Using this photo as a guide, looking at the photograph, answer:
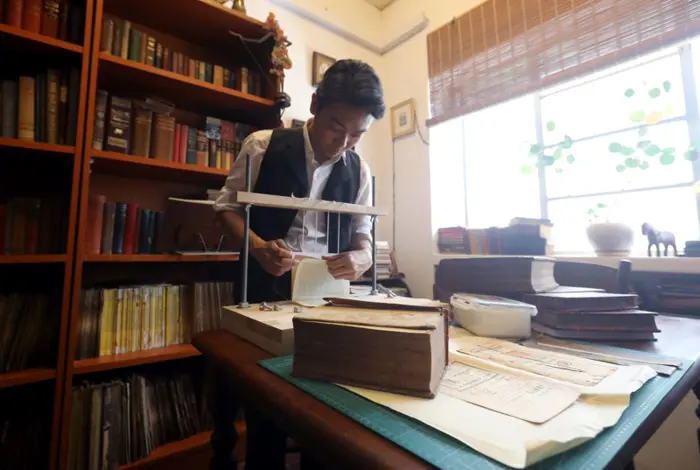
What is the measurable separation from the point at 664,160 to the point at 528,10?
1.03m

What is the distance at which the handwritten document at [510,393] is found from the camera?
360mm

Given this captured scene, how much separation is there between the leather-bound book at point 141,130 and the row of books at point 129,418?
3.05 feet

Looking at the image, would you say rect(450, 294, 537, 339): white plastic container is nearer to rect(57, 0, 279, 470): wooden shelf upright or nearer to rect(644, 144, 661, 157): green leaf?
rect(57, 0, 279, 470): wooden shelf upright

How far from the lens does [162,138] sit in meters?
1.49

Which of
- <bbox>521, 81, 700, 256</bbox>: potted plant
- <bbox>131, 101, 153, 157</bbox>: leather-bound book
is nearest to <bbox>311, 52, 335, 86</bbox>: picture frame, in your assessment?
<bbox>131, 101, 153, 157</bbox>: leather-bound book

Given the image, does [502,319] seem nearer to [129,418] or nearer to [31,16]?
[129,418]

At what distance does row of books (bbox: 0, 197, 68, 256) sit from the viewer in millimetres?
1188

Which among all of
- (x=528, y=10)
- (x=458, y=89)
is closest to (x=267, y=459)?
(x=458, y=89)

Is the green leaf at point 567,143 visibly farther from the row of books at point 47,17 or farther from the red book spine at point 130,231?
the row of books at point 47,17

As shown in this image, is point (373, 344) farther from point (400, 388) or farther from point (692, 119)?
point (692, 119)

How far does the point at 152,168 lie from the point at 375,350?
4.70 feet

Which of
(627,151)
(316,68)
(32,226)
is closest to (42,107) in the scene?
(32,226)

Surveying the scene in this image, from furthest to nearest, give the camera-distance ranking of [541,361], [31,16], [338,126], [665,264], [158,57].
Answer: [158,57] → [665,264] → [31,16] → [338,126] → [541,361]

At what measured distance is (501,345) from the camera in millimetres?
605
